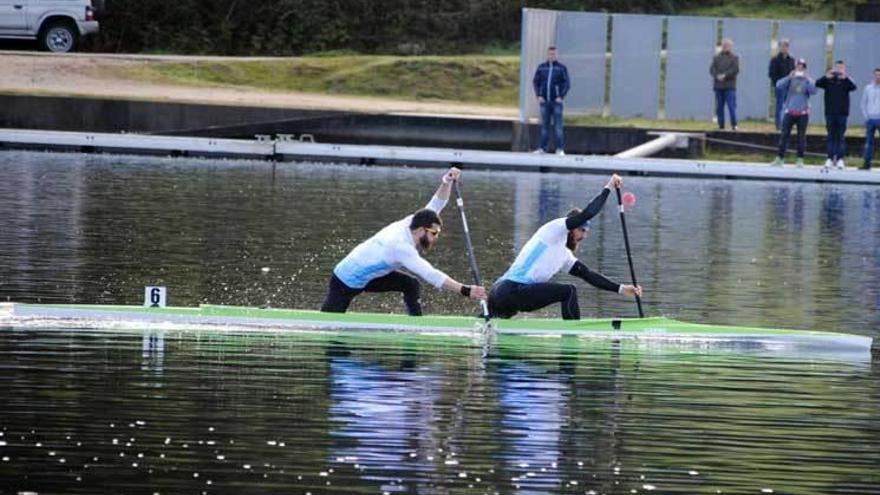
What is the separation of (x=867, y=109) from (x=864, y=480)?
86.5 ft

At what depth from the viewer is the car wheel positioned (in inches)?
1903

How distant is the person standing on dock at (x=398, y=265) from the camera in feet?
59.1

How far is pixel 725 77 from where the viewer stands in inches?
1633

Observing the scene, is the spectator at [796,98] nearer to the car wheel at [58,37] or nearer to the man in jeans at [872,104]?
the man in jeans at [872,104]

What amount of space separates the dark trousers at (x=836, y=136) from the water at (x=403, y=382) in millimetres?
9087

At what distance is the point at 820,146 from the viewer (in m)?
42.3

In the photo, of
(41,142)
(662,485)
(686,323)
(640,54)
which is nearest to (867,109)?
(640,54)

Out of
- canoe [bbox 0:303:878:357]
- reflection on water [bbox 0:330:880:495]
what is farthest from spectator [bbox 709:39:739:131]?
reflection on water [bbox 0:330:880:495]

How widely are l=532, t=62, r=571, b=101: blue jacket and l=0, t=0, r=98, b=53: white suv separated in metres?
13.4

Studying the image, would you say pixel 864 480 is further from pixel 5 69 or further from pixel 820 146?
pixel 5 69

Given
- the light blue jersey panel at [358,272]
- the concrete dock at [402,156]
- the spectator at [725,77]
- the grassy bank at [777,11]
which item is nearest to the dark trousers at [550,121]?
the concrete dock at [402,156]

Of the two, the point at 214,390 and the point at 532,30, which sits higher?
the point at 532,30

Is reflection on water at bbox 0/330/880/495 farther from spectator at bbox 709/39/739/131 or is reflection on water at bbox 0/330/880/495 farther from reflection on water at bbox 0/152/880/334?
spectator at bbox 709/39/739/131

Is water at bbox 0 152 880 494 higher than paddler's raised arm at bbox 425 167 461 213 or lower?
lower
